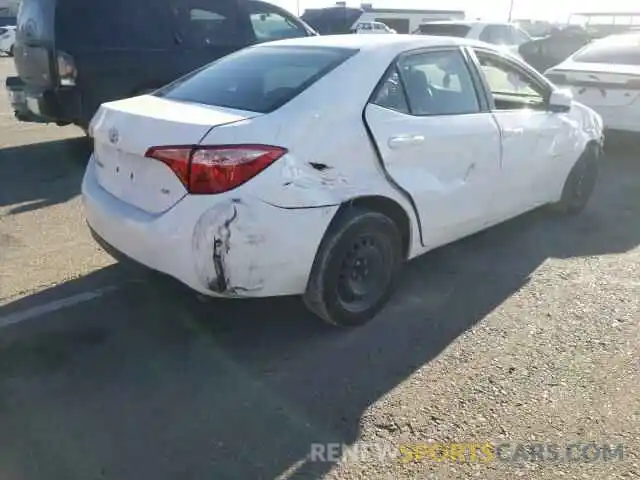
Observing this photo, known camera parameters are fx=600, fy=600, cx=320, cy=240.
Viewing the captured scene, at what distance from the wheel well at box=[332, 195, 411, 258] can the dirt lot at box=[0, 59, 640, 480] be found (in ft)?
1.45

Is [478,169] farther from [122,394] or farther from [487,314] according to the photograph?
[122,394]

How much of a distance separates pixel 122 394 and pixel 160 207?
909mm

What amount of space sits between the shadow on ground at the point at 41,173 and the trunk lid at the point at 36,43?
2.90ft

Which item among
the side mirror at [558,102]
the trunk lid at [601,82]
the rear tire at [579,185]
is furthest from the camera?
the trunk lid at [601,82]

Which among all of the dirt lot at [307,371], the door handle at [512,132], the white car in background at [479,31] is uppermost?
the white car in background at [479,31]

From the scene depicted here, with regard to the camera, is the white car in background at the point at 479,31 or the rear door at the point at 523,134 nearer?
the rear door at the point at 523,134

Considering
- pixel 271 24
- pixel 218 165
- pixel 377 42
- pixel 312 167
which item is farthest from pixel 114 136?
pixel 271 24

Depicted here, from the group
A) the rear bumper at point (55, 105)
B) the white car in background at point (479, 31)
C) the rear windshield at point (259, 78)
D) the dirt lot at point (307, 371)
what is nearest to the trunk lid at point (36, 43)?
the rear bumper at point (55, 105)

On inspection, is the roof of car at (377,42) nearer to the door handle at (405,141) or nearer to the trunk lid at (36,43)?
the door handle at (405,141)

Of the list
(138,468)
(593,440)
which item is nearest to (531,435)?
(593,440)

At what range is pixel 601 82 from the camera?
7391 millimetres

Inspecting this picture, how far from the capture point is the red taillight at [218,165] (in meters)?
2.79

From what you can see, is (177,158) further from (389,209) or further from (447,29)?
(447,29)

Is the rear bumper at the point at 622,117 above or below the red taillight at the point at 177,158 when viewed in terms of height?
below
